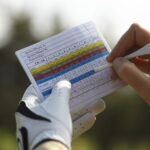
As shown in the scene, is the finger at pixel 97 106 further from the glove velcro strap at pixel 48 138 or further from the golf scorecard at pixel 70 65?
the glove velcro strap at pixel 48 138

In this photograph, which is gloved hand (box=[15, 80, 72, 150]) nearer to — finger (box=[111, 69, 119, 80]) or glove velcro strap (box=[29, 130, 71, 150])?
glove velcro strap (box=[29, 130, 71, 150])

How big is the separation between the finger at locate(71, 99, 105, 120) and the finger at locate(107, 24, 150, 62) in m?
0.30

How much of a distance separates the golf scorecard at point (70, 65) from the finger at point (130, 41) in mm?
107

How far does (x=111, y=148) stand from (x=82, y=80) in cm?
2813

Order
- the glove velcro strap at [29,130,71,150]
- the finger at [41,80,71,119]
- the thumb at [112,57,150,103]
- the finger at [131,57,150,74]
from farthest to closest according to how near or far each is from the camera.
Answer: the finger at [131,57,150,74] < the thumb at [112,57,150,103] < the finger at [41,80,71,119] < the glove velcro strap at [29,130,71,150]

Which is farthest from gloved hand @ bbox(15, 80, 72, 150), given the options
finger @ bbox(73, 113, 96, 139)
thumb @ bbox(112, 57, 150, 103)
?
thumb @ bbox(112, 57, 150, 103)

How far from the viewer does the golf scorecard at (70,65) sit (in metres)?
4.69

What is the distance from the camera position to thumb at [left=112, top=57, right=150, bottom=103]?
4449 mm

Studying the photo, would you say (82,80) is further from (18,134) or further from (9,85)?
(9,85)

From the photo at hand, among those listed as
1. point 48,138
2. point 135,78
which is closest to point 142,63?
point 135,78

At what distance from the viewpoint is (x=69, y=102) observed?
4.64 meters

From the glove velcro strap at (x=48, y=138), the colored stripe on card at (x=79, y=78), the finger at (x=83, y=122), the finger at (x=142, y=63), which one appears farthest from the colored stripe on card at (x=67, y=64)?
the glove velcro strap at (x=48, y=138)

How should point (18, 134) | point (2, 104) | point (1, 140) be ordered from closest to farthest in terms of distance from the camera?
point (18, 134) < point (1, 140) < point (2, 104)

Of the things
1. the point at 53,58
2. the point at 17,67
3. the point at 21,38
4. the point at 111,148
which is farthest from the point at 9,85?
the point at 53,58
